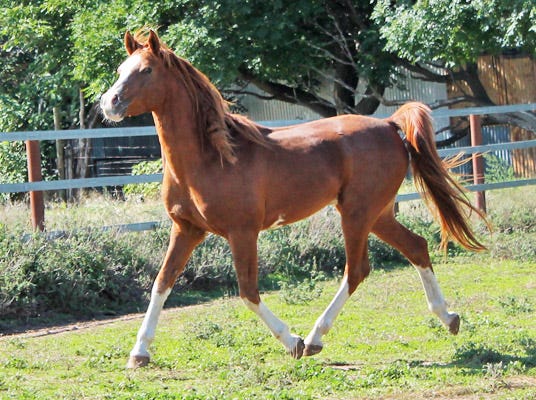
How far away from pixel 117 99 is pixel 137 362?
1776mm

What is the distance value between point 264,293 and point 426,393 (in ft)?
15.4

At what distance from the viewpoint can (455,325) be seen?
7031mm

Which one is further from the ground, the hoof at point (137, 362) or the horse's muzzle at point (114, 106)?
the horse's muzzle at point (114, 106)

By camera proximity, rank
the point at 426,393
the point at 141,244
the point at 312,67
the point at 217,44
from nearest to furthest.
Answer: the point at 426,393
the point at 141,244
the point at 217,44
the point at 312,67

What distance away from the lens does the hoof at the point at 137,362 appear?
634 cm

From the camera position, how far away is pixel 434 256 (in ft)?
38.5

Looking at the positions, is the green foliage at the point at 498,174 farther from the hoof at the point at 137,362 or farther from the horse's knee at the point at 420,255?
the hoof at the point at 137,362

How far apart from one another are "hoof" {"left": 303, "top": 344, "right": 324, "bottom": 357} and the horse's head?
1.97m

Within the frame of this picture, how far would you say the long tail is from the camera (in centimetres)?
728

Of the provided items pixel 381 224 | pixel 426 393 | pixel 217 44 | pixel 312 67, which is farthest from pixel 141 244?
pixel 312 67

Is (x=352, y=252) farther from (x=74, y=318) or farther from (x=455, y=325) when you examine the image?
(x=74, y=318)

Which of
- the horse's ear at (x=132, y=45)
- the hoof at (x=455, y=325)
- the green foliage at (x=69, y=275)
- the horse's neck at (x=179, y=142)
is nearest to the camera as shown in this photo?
the horse's neck at (x=179, y=142)

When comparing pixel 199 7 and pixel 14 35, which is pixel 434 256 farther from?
pixel 14 35

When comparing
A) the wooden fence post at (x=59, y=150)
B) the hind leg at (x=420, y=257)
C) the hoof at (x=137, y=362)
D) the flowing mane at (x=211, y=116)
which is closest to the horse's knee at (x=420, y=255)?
the hind leg at (x=420, y=257)
